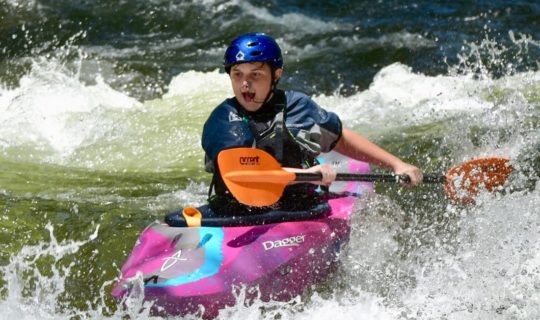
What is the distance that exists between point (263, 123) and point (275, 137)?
87 mm

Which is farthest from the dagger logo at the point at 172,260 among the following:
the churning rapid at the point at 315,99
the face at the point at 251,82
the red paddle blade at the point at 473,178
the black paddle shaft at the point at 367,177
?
the red paddle blade at the point at 473,178

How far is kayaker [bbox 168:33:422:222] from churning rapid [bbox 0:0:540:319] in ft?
1.35

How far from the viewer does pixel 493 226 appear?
4.49 m

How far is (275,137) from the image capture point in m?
4.20

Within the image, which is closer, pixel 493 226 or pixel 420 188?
pixel 493 226

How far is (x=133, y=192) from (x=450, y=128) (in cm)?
238

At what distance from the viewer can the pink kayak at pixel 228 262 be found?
12.7ft

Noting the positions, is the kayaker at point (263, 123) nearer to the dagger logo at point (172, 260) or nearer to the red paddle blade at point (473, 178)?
the dagger logo at point (172, 260)

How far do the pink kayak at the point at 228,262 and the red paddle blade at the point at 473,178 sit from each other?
0.89 m

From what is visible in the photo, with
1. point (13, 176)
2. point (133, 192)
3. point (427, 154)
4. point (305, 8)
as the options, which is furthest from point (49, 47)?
point (427, 154)

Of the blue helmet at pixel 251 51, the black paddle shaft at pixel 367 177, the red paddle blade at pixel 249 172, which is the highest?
the blue helmet at pixel 251 51

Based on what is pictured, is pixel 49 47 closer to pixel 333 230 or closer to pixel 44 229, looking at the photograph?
pixel 44 229

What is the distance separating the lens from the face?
416 cm

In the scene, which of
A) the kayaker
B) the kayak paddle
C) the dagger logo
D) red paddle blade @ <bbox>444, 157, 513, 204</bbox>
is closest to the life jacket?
the kayaker
